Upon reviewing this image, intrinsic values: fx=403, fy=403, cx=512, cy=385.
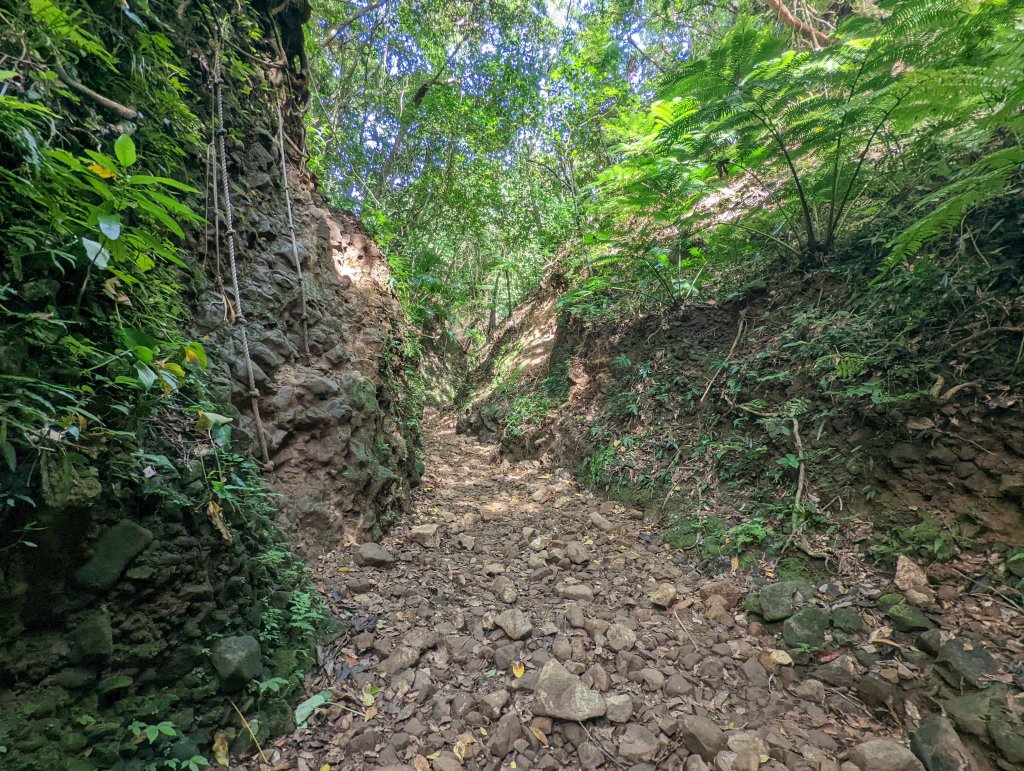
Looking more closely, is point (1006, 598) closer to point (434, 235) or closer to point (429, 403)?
point (434, 235)

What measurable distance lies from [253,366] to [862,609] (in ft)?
14.3

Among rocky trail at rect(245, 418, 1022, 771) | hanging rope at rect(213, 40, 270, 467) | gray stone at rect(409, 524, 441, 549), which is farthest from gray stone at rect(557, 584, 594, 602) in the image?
hanging rope at rect(213, 40, 270, 467)

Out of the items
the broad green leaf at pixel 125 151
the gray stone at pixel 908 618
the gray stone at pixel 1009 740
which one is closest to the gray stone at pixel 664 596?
the gray stone at pixel 908 618

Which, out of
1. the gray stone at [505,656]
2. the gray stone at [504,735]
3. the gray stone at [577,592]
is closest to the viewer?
the gray stone at [504,735]

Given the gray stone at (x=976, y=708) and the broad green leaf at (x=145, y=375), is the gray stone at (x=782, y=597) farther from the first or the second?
the broad green leaf at (x=145, y=375)

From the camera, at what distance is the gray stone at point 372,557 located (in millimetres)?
3248

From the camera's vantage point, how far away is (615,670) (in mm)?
2383

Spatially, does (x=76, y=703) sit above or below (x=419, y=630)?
above

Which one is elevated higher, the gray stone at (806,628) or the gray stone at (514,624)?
the gray stone at (514,624)

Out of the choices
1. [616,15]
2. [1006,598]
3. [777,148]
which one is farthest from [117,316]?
[616,15]

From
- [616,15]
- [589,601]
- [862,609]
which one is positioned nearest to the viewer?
[862,609]

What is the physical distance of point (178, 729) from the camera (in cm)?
161

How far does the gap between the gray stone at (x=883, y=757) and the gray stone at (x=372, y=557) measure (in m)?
2.96

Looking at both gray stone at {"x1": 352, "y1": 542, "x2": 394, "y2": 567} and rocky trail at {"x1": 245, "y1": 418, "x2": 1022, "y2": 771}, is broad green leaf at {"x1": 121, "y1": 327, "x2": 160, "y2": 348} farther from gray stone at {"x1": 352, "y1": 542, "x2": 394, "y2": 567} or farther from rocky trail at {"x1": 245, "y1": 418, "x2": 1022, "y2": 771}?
gray stone at {"x1": 352, "y1": 542, "x2": 394, "y2": 567}
